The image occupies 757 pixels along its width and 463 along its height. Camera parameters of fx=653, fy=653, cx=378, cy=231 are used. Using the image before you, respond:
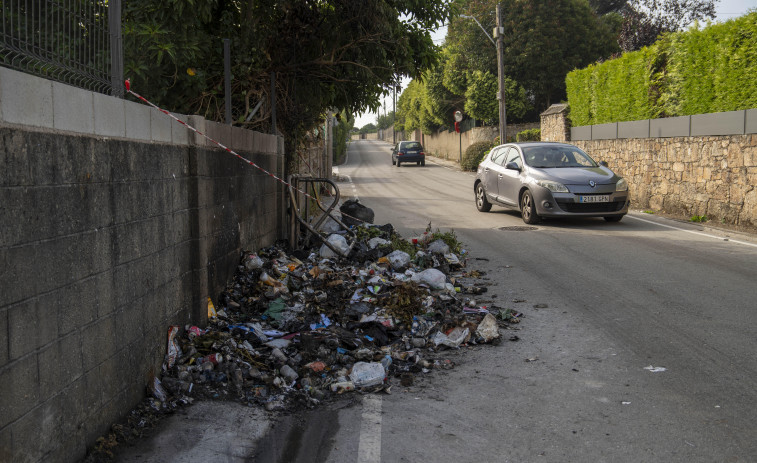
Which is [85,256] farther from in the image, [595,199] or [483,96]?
[483,96]

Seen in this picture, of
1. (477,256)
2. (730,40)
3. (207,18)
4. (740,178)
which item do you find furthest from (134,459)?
(730,40)

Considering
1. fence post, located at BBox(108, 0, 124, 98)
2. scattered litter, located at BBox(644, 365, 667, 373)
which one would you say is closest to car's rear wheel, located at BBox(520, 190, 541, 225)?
scattered litter, located at BBox(644, 365, 667, 373)

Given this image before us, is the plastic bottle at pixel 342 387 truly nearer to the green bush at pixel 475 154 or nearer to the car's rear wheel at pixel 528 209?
the car's rear wheel at pixel 528 209

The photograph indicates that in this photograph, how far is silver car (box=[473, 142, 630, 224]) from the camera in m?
12.4

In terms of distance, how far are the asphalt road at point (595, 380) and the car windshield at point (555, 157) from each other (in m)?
4.70

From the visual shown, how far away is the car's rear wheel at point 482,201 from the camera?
614 inches

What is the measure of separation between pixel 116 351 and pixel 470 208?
13.5 meters

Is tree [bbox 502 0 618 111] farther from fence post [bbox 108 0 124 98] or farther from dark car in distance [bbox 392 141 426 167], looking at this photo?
fence post [bbox 108 0 124 98]

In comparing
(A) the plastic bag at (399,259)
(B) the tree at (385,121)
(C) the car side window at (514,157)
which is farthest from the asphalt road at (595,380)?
(B) the tree at (385,121)

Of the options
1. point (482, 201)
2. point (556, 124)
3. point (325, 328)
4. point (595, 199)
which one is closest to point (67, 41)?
point (325, 328)

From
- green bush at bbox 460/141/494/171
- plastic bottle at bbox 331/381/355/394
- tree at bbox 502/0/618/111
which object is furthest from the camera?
tree at bbox 502/0/618/111

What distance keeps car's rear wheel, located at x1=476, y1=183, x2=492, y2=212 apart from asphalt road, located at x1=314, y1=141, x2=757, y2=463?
6.51 metres

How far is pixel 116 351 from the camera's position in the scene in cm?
389

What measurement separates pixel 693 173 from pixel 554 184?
3.78 m
